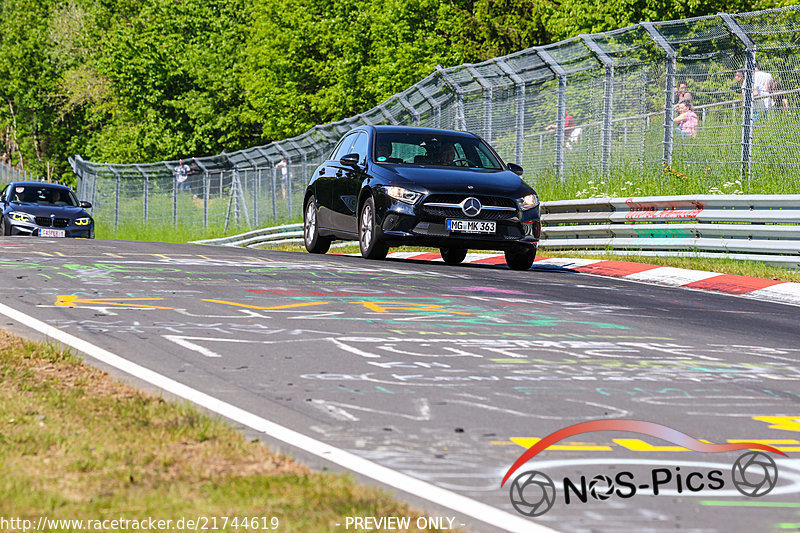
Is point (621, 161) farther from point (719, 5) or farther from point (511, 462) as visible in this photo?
point (719, 5)

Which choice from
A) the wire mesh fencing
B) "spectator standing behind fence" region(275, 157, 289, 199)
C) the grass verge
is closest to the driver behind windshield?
the wire mesh fencing

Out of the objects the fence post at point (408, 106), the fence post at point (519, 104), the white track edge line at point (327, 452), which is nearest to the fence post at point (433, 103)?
the fence post at point (408, 106)

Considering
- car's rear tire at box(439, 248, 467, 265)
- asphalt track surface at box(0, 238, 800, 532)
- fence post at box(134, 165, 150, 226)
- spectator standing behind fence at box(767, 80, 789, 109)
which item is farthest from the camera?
fence post at box(134, 165, 150, 226)

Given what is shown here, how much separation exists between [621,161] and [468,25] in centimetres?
2921

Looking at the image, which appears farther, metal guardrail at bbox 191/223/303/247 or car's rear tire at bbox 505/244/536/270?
metal guardrail at bbox 191/223/303/247

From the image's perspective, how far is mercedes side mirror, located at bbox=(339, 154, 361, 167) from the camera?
607 inches

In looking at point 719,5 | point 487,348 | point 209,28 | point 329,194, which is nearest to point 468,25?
point 719,5

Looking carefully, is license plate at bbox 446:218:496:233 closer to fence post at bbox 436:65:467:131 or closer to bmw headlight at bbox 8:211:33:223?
fence post at bbox 436:65:467:131

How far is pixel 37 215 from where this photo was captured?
25.2m

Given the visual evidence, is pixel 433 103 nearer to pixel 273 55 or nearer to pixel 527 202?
pixel 527 202

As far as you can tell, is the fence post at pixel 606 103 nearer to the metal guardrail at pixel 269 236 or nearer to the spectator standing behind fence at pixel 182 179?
the metal guardrail at pixel 269 236

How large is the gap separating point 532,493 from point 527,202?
33.8 feet

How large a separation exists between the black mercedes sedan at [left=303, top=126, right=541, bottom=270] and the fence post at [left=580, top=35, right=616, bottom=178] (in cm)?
393

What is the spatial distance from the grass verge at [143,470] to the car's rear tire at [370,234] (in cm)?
888
